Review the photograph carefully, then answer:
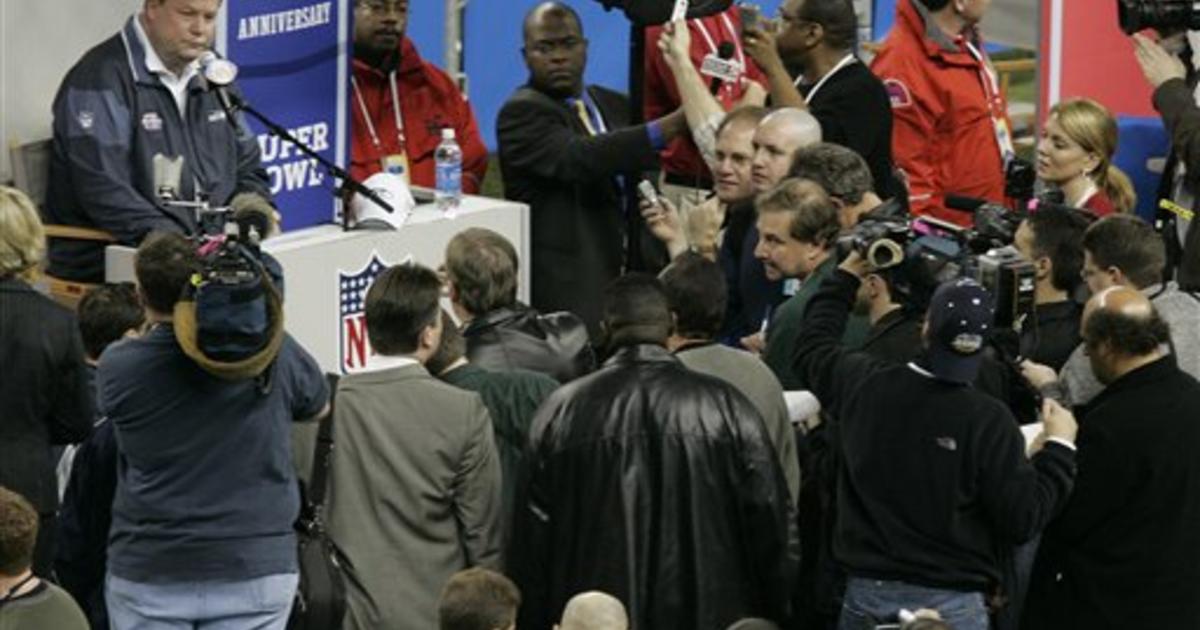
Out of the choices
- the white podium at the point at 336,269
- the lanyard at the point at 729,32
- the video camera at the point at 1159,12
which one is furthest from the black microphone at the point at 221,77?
the video camera at the point at 1159,12

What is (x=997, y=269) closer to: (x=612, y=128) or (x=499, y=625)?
(x=499, y=625)

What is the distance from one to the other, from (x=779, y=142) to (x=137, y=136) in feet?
6.60

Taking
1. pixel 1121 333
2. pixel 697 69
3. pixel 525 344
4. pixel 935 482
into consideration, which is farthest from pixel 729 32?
pixel 935 482

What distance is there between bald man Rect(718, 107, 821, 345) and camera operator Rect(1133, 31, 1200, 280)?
152 cm

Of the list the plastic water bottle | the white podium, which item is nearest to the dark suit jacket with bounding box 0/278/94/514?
the white podium

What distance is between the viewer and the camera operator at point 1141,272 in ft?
28.9

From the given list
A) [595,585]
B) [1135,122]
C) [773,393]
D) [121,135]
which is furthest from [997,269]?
[1135,122]

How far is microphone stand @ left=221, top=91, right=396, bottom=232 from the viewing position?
31.3ft

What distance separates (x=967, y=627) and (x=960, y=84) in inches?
167

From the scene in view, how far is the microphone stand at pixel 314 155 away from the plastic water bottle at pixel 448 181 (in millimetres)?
398

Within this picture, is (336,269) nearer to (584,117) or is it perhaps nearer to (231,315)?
(584,117)

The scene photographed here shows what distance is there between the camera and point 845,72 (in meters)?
10.9

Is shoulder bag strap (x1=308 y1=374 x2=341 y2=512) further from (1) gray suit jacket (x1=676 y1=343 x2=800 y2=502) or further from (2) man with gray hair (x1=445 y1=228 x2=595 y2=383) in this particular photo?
(1) gray suit jacket (x1=676 y1=343 x2=800 y2=502)

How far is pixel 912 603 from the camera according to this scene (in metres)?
7.82
